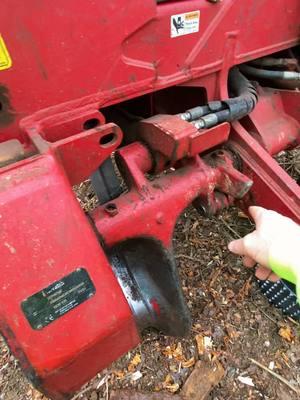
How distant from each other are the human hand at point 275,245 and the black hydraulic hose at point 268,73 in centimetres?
85

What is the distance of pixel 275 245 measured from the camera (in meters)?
1.07

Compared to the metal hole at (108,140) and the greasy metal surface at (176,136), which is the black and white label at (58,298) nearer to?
the metal hole at (108,140)

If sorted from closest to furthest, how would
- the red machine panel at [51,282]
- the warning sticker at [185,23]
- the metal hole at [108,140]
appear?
1. the red machine panel at [51,282]
2. the metal hole at [108,140]
3. the warning sticker at [185,23]

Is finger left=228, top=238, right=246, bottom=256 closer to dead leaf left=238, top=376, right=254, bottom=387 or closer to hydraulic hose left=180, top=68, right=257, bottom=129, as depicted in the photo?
hydraulic hose left=180, top=68, right=257, bottom=129

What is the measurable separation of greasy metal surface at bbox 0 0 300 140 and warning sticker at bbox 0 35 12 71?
0.4 inches

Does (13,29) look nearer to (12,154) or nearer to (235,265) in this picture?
(12,154)

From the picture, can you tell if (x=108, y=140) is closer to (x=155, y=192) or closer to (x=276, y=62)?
(x=155, y=192)

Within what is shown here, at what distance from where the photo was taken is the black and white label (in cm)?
86

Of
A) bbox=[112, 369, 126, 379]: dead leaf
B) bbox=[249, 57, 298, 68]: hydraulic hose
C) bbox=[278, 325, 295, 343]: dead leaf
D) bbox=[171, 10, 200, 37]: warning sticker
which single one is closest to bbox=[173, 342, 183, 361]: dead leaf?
bbox=[112, 369, 126, 379]: dead leaf

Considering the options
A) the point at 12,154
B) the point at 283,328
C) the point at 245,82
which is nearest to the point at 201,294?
the point at 283,328

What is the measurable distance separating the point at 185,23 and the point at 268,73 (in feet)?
2.16

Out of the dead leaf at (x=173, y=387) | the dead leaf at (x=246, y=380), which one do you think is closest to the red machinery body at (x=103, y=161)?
the dead leaf at (x=173, y=387)

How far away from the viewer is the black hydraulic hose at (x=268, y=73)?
1.73 meters

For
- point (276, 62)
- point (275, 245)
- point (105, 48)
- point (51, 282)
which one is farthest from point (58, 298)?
point (276, 62)
